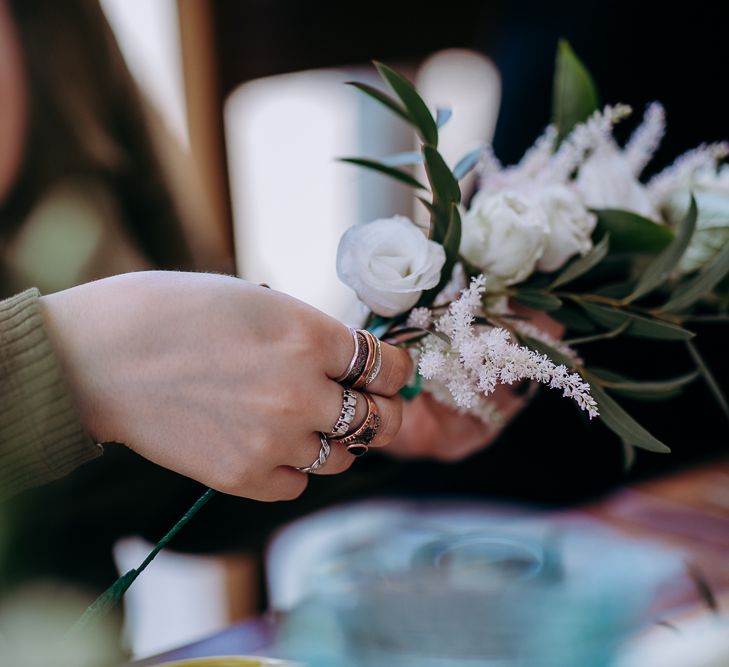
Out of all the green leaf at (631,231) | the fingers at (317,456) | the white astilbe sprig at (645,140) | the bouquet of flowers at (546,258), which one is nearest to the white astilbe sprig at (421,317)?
the bouquet of flowers at (546,258)

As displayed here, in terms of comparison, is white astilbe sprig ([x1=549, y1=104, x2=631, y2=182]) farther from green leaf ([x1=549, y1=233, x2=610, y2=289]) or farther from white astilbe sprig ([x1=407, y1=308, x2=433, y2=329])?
white astilbe sprig ([x1=407, y1=308, x2=433, y2=329])

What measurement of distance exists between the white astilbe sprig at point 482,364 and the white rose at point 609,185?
9.4 inches

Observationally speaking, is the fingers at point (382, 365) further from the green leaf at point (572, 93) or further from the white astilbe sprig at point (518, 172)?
the green leaf at point (572, 93)

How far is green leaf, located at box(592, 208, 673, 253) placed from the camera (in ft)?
1.85

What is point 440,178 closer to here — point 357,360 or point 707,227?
point 357,360

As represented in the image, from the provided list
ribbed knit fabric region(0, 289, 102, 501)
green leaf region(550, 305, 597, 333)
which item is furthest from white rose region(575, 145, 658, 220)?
ribbed knit fabric region(0, 289, 102, 501)

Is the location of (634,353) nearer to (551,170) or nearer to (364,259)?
(551,170)

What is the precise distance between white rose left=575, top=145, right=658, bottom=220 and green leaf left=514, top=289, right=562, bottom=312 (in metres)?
0.13

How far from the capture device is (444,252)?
48 cm

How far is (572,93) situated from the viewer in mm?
634

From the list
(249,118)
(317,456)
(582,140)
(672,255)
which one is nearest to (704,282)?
(672,255)

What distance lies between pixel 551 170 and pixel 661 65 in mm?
744

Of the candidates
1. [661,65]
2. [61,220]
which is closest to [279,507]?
[61,220]

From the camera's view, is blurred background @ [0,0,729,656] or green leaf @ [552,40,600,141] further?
blurred background @ [0,0,729,656]
